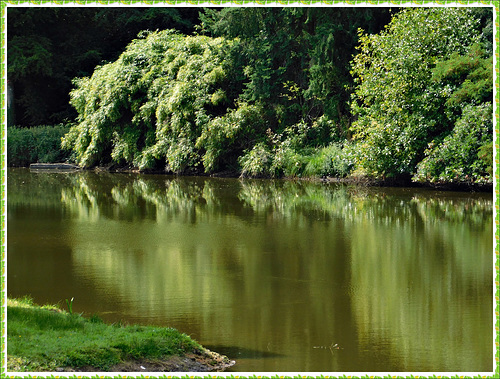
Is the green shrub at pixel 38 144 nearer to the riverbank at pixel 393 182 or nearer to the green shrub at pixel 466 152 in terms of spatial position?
the riverbank at pixel 393 182

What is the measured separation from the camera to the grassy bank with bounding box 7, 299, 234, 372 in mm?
6236

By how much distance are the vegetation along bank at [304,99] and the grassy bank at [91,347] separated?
47.0 feet

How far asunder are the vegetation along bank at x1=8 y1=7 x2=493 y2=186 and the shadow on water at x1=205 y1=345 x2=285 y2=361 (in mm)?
13641

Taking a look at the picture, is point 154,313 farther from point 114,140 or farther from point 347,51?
point 114,140

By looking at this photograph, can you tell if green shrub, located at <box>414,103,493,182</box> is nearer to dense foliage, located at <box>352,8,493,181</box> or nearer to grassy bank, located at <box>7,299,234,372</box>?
dense foliage, located at <box>352,8,493,181</box>

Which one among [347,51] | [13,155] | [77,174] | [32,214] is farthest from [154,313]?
[13,155]

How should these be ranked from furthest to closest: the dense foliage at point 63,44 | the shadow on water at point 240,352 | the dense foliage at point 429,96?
the dense foliage at point 63,44 < the dense foliage at point 429,96 < the shadow on water at point 240,352

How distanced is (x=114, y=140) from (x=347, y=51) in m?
10.8

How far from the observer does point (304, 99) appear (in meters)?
28.8

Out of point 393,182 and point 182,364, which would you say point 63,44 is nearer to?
point 393,182

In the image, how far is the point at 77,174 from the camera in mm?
30625

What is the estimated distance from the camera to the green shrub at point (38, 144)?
1348 inches

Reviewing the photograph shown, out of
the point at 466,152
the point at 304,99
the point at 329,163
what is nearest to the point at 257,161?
the point at 329,163

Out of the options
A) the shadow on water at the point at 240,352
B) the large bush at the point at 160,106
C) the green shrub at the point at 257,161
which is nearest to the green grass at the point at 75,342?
the shadow on water at the point at 240,352
